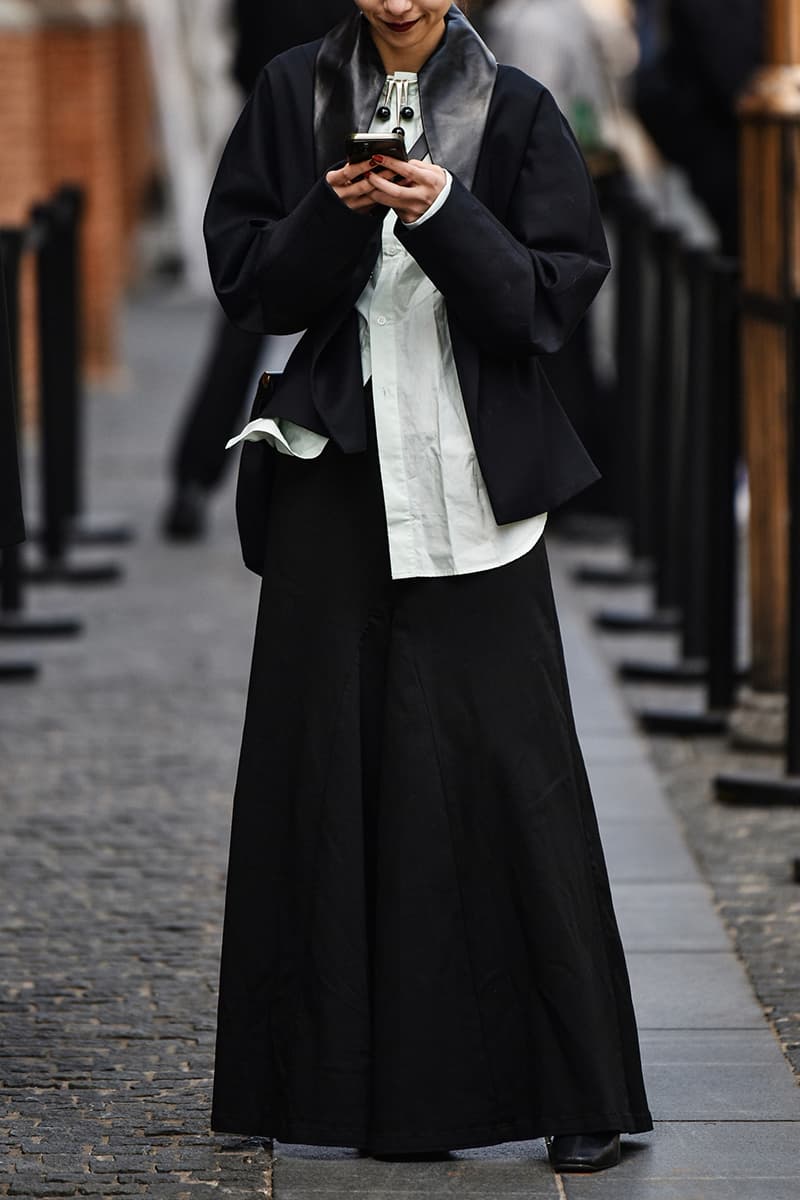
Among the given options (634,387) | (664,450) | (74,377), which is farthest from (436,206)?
(74,377)

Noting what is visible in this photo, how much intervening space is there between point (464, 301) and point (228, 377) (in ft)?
20.2

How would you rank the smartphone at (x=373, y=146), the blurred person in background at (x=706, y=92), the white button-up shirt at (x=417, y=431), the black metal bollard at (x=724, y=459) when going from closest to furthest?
Answer: the smartphone at (x=373, y=146) < the white button-up shirt at (x=417, y=431) < the black metal bollard at (x=724, y=459) < the blurred person in background at (x=706, y=92)

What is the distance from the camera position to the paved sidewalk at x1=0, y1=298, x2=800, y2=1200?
13.8 feet

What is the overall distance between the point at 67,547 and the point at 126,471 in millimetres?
2129

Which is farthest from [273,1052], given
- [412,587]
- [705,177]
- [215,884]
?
[705,177]

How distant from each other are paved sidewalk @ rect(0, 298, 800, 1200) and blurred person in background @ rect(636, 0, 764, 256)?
82.9 inches

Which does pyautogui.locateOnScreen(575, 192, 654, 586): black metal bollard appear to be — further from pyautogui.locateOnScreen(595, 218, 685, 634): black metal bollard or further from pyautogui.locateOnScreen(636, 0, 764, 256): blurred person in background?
pyautogui.locateOnScreen(636, 0, 764, 256): blurred person in background

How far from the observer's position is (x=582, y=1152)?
13.7 feet

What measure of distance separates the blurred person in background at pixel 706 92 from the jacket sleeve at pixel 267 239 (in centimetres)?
630

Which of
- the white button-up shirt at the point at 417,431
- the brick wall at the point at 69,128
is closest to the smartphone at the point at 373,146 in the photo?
the white button-up shirt at the point at 417,431

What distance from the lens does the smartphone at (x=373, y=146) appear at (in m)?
→ 3.77

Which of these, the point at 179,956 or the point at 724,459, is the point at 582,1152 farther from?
the point at 724,459

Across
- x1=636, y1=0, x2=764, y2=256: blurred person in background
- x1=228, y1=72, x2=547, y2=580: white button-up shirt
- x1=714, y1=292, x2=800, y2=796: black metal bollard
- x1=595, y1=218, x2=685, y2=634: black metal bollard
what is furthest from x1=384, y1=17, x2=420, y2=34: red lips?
x1=636, y1=0, x2=764, y2=256: blurred person in background

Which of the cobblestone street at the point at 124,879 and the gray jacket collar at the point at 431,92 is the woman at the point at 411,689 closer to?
the gray jacket collar at the point at 431,92
